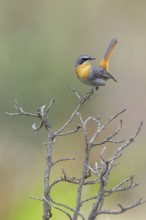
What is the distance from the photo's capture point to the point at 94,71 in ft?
13.3

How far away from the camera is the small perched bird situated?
4016 mm

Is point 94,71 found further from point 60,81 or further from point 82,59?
point 60,81

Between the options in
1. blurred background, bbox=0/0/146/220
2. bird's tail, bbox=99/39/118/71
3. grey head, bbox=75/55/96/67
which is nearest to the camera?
bird's tail, bbox=99/39/118/71

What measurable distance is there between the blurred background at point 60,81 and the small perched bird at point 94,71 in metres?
3.36

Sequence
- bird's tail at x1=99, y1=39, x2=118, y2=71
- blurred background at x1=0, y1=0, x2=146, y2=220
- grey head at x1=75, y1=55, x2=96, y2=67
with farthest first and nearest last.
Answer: blurred background at x1=0, y1=0, x2=146, y2=220 → grey head at x1=75, y1=55, x2=96, y2=67 → bird's tail at x1=99, y1=39, x2=118, y2=71

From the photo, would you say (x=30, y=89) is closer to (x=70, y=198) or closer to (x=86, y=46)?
(x=86, y=46)

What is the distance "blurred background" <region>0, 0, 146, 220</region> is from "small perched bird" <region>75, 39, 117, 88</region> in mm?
3360

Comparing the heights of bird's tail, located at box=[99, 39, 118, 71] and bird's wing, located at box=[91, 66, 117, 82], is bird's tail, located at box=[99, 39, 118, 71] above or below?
above

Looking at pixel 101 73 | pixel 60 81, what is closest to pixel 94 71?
pixel 101 73

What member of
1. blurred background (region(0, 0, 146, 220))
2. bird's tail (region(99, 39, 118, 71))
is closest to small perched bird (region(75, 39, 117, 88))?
bird's tail (region(99, 39, 118, 71))

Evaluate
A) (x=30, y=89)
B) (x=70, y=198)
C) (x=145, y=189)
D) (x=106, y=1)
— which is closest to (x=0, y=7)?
(x=106, y=1)

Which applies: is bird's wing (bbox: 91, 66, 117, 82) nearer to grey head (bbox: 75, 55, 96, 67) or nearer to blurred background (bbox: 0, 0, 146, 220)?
grey head (bbox: 75, 55, 96, 67)

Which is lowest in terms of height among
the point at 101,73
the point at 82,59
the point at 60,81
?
the point at 101,73

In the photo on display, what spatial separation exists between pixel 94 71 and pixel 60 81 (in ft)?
28.5
